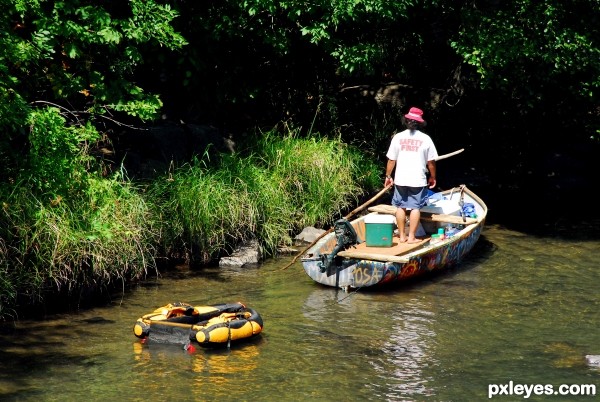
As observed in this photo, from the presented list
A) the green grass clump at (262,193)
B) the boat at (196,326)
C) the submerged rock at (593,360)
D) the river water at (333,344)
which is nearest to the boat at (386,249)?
the river water at (333,344)

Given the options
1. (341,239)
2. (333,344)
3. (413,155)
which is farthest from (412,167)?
(333,344)

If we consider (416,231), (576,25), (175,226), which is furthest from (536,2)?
(175,226)

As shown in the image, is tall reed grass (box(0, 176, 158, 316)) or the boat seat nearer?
tall reed grass (box(0, 176, 158, 316))

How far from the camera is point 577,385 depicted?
28.1ft

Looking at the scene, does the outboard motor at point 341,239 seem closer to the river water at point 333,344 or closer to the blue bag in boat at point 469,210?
the river water at point 333,344

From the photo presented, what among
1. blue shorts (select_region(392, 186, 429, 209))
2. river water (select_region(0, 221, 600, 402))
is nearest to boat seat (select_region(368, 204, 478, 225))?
blue shorts (select_region(392, 186, 429, 209))

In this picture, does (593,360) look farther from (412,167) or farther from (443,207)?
(443,207)

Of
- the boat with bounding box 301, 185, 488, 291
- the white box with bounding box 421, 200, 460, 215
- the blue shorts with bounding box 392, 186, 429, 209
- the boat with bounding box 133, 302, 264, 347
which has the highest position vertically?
the blue shorts with bounding box 392, 186, 429, 209

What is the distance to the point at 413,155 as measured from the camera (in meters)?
12.4

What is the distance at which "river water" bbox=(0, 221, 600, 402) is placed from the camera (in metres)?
8.49

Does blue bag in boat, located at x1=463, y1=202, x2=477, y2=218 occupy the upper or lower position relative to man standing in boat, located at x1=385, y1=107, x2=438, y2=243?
lower

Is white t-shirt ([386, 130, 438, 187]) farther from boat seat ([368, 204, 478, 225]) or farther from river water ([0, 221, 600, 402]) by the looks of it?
river water ([0, 221, 600, 402])

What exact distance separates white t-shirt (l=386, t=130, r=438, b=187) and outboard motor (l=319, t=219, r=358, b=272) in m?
1.14

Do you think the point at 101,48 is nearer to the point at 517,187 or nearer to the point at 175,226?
the point at 175,226
